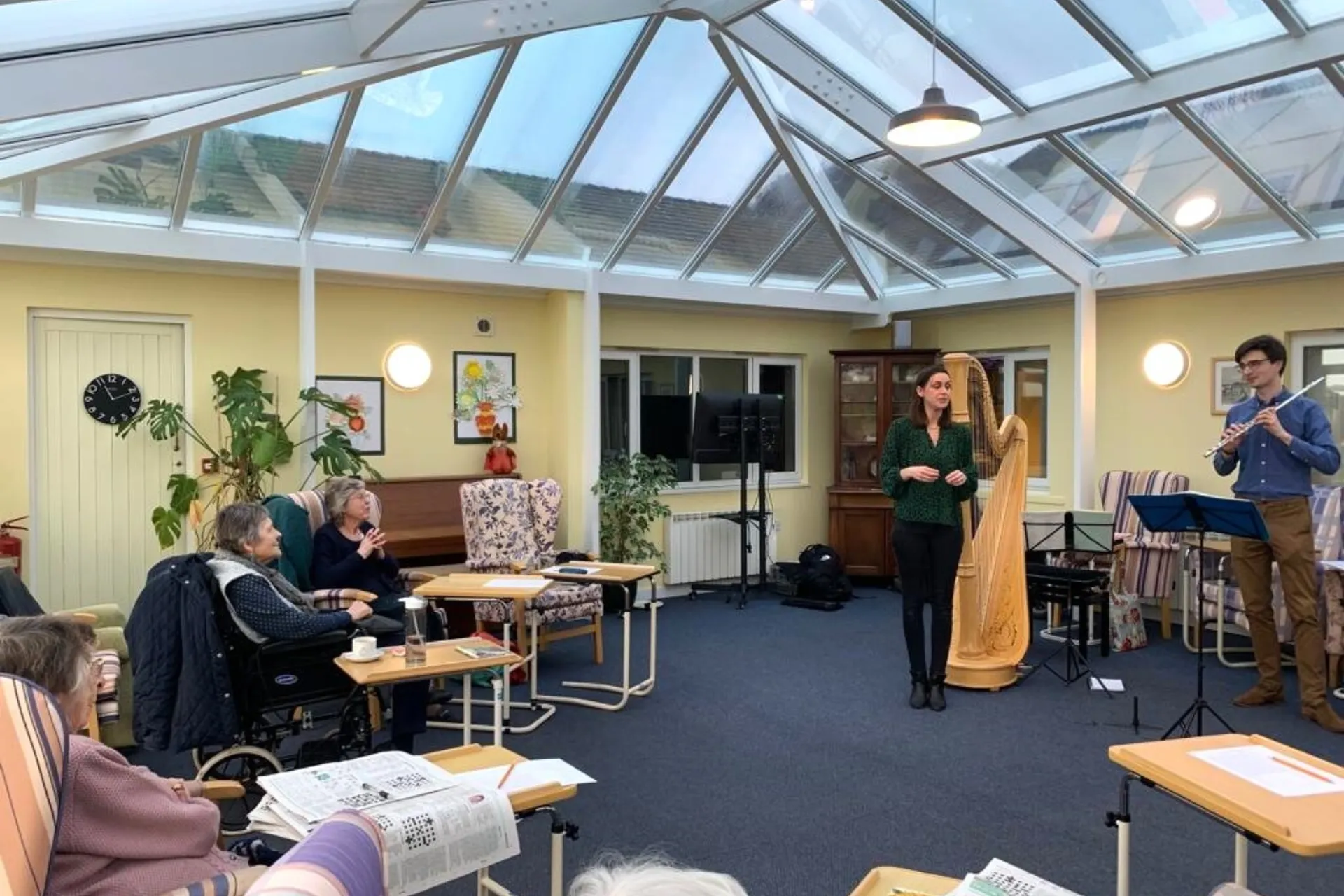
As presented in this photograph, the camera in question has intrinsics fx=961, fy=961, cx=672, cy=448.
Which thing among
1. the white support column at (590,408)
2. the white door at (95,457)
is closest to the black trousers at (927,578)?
the white support column at (590,408)

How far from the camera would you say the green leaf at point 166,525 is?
560cm

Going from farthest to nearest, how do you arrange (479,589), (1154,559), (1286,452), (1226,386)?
(1226,386)
(1154,559)
(1286,452)
(479,589)

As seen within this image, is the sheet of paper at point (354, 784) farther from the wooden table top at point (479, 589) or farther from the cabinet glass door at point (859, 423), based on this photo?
the cabinet glass door at point (859, 423)

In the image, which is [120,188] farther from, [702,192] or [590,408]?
[702,192]

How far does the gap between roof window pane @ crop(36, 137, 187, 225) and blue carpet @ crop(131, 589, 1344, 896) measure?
3.47 m

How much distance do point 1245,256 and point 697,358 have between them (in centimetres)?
413

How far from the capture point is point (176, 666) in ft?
11.0

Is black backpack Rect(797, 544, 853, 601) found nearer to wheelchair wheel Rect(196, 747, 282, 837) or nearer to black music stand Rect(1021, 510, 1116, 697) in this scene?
black music stand Rect(1021, 510, 1116, 697)

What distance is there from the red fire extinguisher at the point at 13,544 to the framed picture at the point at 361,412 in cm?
181

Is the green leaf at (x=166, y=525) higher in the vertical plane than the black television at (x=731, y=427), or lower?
lower

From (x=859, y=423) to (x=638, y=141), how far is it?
3481 millimetres

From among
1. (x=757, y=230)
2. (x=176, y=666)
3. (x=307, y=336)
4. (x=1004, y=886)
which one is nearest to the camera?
(x=1004, y=886)

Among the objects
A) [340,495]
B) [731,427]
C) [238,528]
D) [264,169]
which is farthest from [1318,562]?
[264,169]

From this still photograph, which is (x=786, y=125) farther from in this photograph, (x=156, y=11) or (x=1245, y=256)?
(x=156, y=11)
